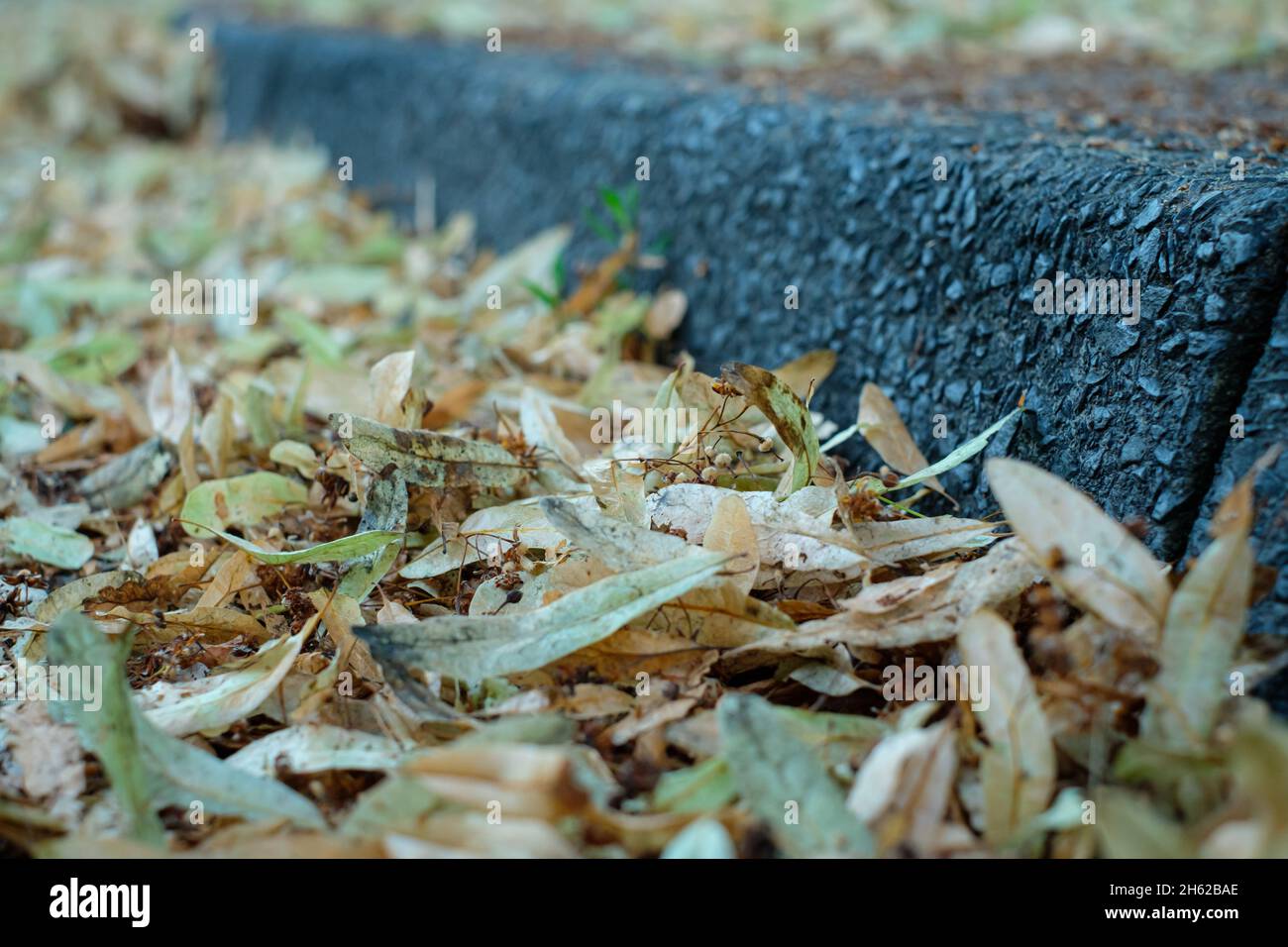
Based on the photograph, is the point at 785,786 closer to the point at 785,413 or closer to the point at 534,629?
the point at 534,629

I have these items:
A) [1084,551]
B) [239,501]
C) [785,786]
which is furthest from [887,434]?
[239,501]

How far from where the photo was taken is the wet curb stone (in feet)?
2.97

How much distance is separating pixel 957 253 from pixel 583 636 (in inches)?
23.5

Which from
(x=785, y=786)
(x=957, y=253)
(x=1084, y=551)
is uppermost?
(x=957, y=253)

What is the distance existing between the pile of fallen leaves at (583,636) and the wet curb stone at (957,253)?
0.07 metres

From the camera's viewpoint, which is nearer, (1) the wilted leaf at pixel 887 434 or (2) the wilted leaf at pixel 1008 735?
(2) the wilted leaf at pixel 1008 735

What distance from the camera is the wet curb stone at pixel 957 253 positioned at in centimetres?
91

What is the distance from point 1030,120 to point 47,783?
1.29m

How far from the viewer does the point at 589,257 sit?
2004 mm

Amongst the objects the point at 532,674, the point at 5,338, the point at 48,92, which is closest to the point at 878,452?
the point at 532,674

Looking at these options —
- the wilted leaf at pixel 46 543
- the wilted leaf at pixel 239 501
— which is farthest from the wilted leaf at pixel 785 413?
the wilted leaf at pixel 46 543

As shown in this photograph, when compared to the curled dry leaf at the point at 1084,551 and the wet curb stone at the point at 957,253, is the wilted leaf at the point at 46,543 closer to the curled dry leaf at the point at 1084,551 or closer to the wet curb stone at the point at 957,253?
the wet curb stone at the point at 957,253

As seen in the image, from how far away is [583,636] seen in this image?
0.91 metres

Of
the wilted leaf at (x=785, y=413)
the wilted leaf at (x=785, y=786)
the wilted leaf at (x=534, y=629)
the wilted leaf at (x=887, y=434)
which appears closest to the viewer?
the wilted leaf at (x=785, y=786)
